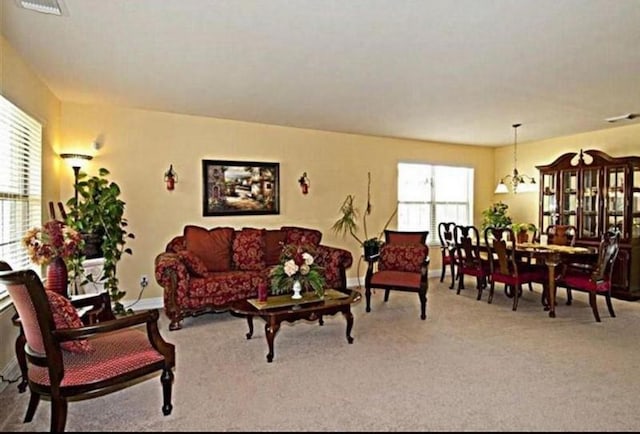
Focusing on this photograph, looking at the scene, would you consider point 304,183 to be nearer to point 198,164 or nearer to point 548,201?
point 198,164

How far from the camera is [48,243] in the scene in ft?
9.49

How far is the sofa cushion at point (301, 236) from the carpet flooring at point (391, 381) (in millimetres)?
1308

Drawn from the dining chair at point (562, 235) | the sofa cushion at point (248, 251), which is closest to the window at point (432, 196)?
the dining chair at point (562, 235)

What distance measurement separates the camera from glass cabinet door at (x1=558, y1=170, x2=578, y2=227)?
Answer: 606 cm

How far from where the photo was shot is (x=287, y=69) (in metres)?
3.52

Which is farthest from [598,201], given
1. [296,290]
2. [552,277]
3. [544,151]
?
[296,290]

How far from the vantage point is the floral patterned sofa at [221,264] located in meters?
4.18

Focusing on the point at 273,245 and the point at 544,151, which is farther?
the point at 544,151

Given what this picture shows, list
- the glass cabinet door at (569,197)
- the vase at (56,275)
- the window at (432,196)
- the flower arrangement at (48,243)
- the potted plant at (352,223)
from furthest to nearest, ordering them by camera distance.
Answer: the window at (432,196)
the potted plant at (352,223)
the glass cabinet door at (569,197)
the vase at (56,275)
the flower arrangement at (48,243)

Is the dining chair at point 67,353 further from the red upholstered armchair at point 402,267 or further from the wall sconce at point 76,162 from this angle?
the red upholstered armchair at point 402,267

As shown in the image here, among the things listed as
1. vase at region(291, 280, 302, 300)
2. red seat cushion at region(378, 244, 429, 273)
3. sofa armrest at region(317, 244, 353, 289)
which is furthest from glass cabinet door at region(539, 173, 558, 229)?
vase at region(291, 280, 302, 300)

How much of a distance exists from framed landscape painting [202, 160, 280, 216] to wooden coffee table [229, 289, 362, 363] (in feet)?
6.90

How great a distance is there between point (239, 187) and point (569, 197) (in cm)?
494

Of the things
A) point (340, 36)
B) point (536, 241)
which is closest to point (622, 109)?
point (536, 241)
